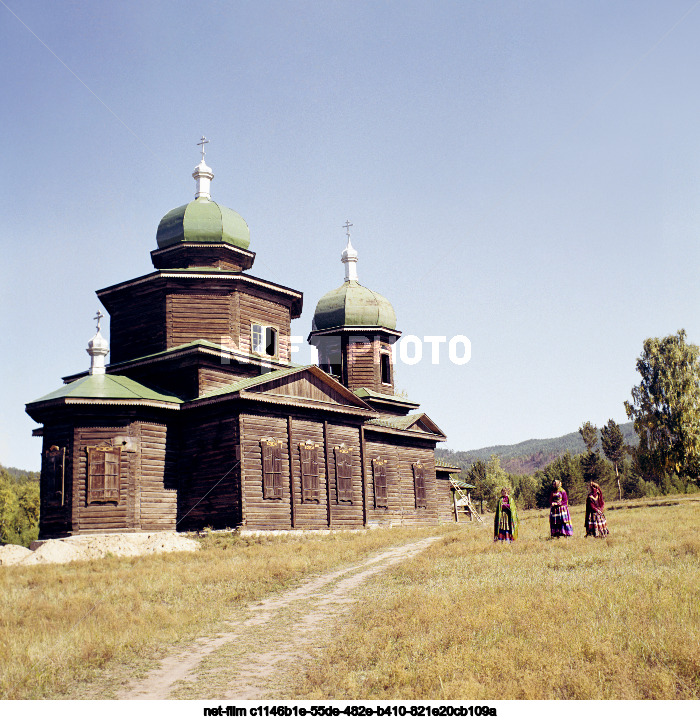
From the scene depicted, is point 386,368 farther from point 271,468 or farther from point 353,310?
point 271,468

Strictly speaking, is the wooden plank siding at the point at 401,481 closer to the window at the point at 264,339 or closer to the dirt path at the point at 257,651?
the window at the point at 264,339

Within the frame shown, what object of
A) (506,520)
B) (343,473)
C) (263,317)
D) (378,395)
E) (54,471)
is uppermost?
(263,317)

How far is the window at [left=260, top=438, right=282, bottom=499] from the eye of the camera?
83.4 ft

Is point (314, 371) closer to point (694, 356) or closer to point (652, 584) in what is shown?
point (652, 584)

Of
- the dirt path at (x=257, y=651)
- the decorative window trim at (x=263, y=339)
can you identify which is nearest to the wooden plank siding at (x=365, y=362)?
the decorative window trim at (x=263, y=339)

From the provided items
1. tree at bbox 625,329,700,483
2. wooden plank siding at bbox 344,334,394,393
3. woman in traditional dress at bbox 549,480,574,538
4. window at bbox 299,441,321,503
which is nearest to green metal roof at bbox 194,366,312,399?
window at bbox 299,441,321,503

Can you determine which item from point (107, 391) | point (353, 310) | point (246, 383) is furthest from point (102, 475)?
point (353, 310)

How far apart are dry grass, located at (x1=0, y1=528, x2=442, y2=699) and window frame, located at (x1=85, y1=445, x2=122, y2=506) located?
162 inches

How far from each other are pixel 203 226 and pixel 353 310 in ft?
39.1

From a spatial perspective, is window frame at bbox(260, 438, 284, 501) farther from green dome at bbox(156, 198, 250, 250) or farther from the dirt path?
the dirt path

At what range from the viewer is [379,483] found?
33938mm

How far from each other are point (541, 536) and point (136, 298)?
18.3 metres

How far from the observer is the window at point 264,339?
29.8 meters

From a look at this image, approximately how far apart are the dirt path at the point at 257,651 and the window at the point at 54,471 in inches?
512
